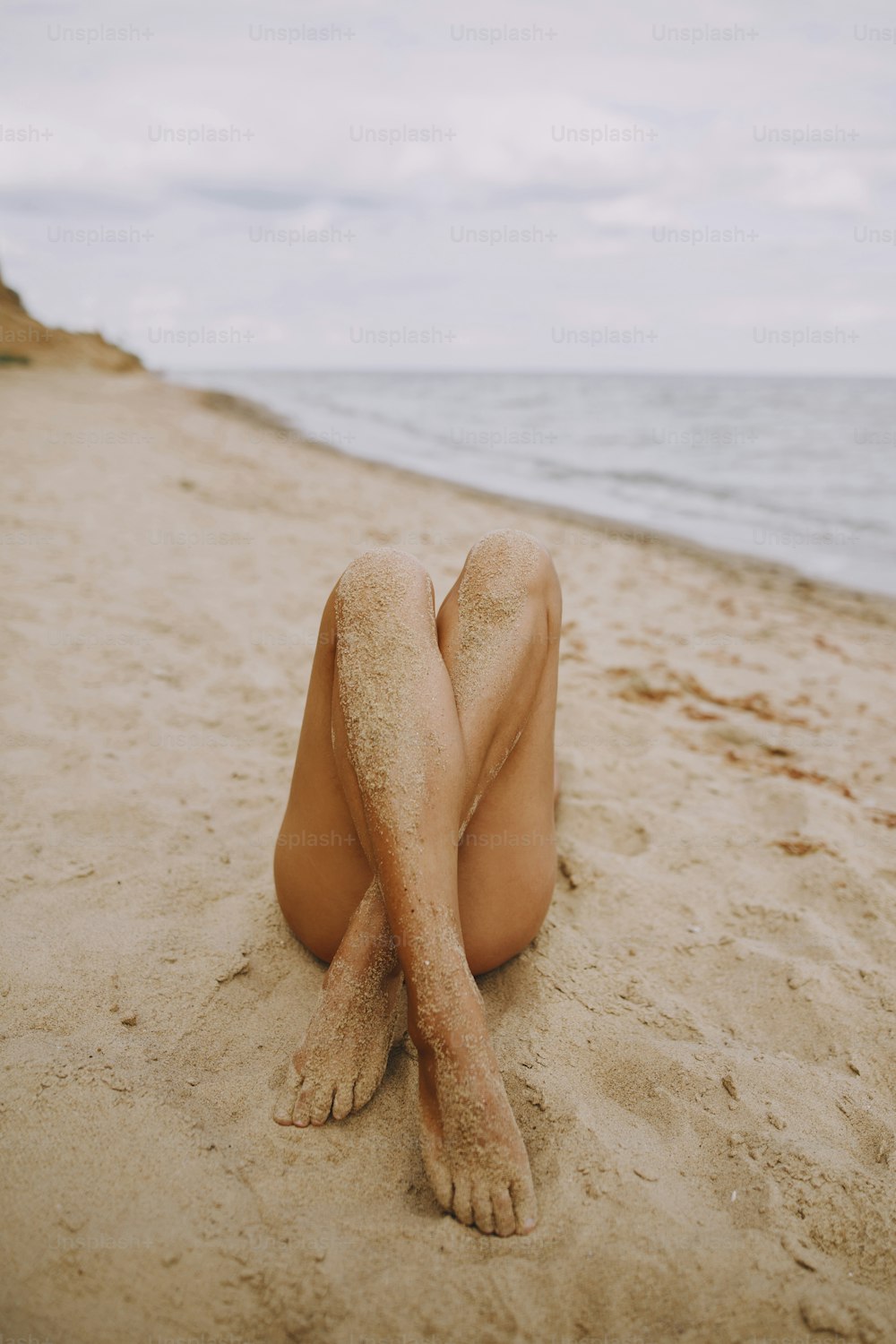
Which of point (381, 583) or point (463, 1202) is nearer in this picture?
point (463, 1202)

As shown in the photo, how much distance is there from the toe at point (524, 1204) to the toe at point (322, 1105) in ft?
1.07

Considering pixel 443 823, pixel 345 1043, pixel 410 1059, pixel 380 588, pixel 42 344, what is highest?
pixel 42 344

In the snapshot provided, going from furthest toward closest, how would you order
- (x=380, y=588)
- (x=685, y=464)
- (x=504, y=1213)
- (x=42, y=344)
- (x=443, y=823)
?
(x=42, y=344) < (x=685, y=464) < (x=380, y=588) < (x=443, y=823) < (x=504, y=1213)

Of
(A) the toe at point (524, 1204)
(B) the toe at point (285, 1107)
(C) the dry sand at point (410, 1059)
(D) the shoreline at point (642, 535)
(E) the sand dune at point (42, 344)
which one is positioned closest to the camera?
(C) the dry sand at point (410, 1059)

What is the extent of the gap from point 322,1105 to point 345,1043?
0.32ft

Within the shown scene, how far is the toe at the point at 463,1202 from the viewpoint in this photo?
119cm

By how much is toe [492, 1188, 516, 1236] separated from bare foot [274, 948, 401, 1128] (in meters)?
0.27

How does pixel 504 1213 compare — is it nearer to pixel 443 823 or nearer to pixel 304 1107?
pixel 304 1107

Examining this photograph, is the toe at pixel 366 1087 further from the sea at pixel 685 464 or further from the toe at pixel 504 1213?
the sea at pixel 685 464

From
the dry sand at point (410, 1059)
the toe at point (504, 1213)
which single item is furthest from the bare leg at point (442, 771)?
the dry sand at point (410, 1059)

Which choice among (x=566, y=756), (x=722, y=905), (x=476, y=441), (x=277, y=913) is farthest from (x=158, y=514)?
(x=476, y=441)

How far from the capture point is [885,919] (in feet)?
6.29

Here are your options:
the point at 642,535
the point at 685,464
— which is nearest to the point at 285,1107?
the point at 642,535

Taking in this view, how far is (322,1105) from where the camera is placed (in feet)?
4.38
